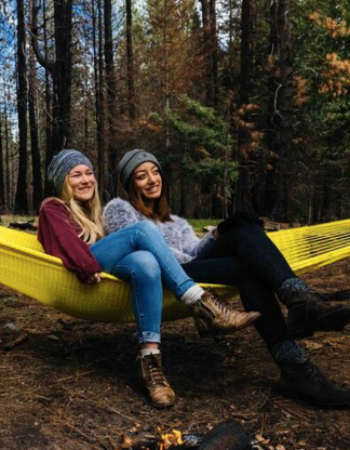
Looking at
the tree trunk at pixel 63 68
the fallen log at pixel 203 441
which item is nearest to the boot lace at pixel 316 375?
the fallen log at pixel 203 441

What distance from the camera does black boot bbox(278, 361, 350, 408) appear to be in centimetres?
164

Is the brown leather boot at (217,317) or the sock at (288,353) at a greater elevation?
the brown leather boot at (217,317)

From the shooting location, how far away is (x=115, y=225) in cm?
208

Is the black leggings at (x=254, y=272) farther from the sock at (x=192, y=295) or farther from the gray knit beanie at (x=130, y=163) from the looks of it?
the gray knit beanie at (x=130, y=163)

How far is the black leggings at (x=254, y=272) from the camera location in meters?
1.77

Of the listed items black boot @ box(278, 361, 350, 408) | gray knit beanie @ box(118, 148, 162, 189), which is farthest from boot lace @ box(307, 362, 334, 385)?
gray knit beanie @ box(118, 148, 162, 189)

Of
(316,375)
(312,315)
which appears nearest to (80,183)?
(312,315)

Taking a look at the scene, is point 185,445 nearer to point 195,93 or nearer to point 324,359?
point 324,359

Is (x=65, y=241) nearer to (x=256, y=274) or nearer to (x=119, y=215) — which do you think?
(x=119, y=215)

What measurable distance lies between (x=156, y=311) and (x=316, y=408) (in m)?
0.64

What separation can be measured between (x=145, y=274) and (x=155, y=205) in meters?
0.57

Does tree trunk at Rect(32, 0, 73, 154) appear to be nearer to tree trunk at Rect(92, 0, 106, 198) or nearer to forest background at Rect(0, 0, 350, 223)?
forest background at Rect(0, 0, 350, 223)

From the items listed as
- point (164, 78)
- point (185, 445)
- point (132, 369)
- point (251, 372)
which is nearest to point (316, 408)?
point (251, 372)

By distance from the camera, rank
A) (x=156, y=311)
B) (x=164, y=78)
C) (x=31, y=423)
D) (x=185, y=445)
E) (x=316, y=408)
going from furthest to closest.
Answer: (x=164, y=78)
(x=156, y=311)
(x=316, y=408)
(x=31, y=423)
(x=185, y=445)
